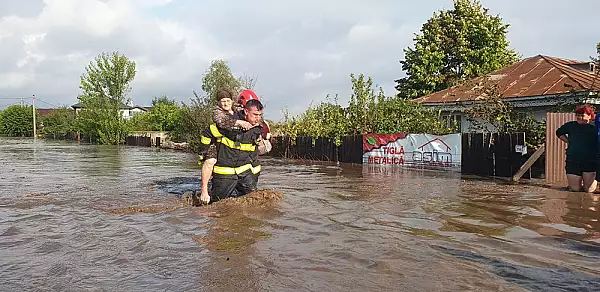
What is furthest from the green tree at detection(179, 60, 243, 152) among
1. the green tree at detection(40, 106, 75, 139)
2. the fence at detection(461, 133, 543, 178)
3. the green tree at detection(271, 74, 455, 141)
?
the green tree at detection(40, 106, 75, 139)

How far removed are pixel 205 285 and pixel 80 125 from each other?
73.0m

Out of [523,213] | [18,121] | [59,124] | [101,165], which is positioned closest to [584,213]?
[523,213]

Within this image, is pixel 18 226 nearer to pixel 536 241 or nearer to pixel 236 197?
pixel 236 197

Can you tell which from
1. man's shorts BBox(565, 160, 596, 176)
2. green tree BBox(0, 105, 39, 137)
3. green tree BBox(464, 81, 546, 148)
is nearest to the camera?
man's shorts BBox(565, 160, 596, 176)

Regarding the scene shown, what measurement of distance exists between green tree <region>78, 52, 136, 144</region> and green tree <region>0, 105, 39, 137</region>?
160 feet

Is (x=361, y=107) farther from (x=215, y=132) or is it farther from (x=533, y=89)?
(x=215, y=132)

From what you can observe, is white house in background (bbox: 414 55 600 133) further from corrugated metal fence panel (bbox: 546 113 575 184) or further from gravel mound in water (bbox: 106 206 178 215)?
gravel mound in water (bbox: 106 206 178 215)

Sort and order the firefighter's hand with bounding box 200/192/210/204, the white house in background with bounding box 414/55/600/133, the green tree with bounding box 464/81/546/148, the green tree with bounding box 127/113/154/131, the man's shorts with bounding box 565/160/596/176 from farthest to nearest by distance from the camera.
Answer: the green tree with bounding box 127/113/154/131 < the white house in background with bounding box 414/55/600/133 < the green tree with bounding box 464/81/546/148 < the man's shorts with bounding box 565/160/596/176 < the firefighter's hand with bounding box 200/192/210/204

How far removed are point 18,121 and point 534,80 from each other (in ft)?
346

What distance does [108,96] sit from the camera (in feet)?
211

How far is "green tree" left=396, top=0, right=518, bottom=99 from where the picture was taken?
34125mm

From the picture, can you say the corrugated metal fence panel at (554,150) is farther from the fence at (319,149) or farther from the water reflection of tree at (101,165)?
the water reflection of tree at (101,165)

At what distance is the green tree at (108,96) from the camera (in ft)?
208

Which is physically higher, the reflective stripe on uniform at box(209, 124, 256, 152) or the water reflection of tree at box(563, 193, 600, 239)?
the reflective stripe on uniform at box(209, 124, 256, 152)
